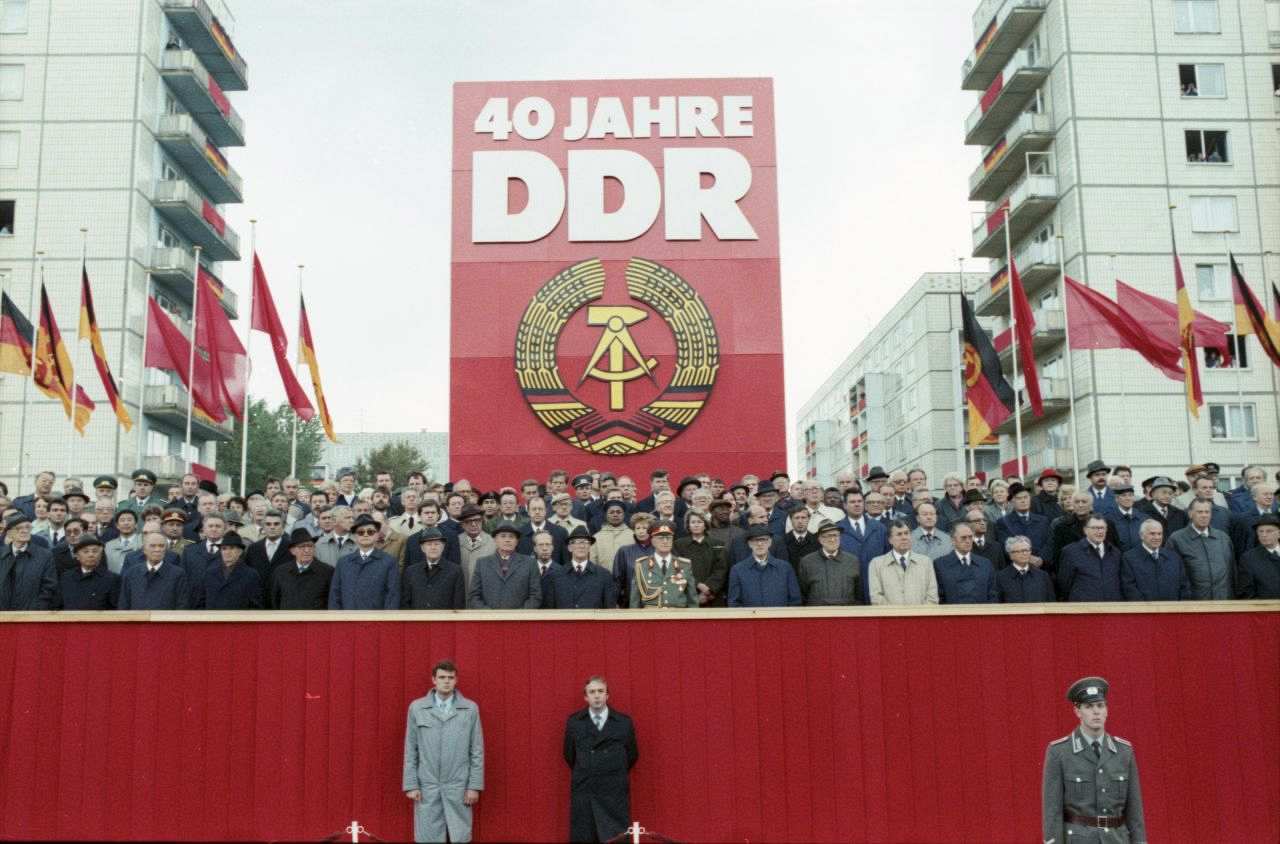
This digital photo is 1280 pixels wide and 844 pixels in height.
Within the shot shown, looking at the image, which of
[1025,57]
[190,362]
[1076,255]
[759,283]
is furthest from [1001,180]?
[190,362]

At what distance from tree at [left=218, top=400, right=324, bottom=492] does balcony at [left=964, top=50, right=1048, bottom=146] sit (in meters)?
36.0

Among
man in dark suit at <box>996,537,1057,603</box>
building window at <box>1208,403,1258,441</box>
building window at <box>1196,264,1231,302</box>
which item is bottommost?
man in dark suit at <box>996,537,1057,603</box>

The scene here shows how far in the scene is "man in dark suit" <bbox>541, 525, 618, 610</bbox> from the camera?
10805 millimetres

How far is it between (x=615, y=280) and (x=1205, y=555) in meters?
12.1

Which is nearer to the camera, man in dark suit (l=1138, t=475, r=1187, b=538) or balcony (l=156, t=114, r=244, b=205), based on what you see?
man in dark suit (l=1138, t=475, r=1187, b=538)

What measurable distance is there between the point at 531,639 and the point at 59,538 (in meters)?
5.78

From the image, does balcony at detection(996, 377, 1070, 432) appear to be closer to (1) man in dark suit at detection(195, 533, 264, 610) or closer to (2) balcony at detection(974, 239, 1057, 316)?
(2) balcony at detection(974, 239, 1057, 316)

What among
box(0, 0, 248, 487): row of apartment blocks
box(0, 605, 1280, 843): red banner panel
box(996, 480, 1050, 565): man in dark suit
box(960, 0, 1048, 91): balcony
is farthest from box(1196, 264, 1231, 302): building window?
box(0, 0, 248, 487): row of apartment blocks

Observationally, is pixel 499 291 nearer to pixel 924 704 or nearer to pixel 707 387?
pixel 707 387

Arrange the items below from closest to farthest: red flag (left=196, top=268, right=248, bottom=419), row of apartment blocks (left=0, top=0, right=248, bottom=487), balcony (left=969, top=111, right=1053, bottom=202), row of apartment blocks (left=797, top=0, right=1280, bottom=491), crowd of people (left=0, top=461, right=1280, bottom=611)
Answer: crowd of people (left=0, top=461, right=1280, bottom=611) < red flag (left=196, top=268, right=248, bottom=419) < row of apartment blocks (left=797, top=0, right=1280, bottom=491) < row of apartment blocks (left=0, top=0, right=248, bottom=487) < balcony (left=969, top=111, right=1053, bottom=202)

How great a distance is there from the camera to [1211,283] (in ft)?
133

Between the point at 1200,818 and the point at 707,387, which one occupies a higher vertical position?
the point at 707,387

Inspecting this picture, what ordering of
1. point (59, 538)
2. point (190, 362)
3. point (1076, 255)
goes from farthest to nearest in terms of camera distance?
1. point (1076, 255)
2. point (190, 362)
3. point (59, 538)

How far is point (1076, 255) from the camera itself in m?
40.9
